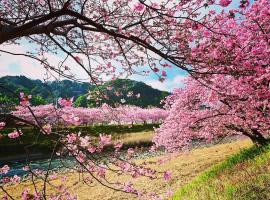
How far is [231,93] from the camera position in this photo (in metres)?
11.7

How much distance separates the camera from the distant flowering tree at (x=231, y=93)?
6818mm

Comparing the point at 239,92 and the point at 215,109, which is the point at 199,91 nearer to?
the point at 215,109

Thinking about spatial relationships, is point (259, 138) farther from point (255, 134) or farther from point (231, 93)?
point (231, 93)

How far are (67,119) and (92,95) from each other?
1317mm

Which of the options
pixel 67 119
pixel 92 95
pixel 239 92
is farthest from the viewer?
pixel 239 92

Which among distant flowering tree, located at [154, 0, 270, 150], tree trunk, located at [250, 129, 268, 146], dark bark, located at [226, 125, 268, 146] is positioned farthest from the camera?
tree trunk, located at [250, 129, 268, 146]

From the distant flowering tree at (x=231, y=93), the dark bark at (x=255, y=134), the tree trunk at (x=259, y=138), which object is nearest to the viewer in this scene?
the distant flowering tree at (x=231, y=93)

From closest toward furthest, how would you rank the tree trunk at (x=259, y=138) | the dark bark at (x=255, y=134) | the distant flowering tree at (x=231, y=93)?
the distant flowering tree at (x=231, y=93) → the dark bark at (x=255, y=134) → the tree trunk at (x=259, y=138)

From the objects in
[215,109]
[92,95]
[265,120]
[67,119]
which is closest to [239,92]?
[265,120]

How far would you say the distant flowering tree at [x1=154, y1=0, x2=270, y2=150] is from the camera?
6818 millimetres

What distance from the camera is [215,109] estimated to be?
14.8m

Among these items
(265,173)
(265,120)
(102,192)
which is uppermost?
(265,120)

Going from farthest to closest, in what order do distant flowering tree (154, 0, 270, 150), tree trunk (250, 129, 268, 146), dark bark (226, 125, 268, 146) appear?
tree trunk (250, 129, 268, 146)
dark bark (226, 125, 268, 146)
distant flowering tree (154, 0, 270, 150)

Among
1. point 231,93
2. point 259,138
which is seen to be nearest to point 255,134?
point 259,138
